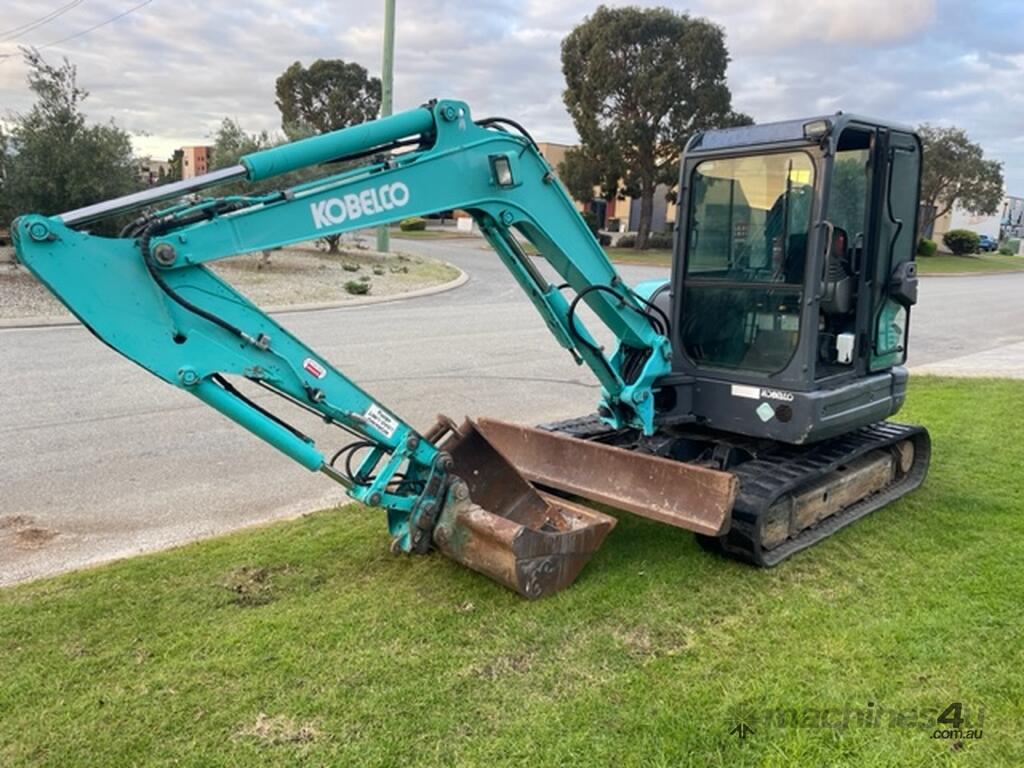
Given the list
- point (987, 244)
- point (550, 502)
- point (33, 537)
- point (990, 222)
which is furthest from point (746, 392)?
point (990, 222)

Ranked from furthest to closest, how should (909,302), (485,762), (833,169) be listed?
(909,302) < (833,169) < (485,762)

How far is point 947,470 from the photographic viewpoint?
6.47 metres

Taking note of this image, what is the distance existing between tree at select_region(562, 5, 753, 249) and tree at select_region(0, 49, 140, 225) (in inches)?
997

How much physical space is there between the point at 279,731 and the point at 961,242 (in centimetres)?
5685

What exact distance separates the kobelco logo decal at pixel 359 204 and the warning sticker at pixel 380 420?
2.98ft

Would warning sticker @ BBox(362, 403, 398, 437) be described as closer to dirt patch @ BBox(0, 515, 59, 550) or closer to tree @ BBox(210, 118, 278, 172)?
dirt patch @ BBox(0, 515, 59, 550)

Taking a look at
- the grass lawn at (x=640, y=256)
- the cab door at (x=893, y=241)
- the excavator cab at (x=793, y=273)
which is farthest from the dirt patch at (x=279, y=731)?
the grass lawn at (x=640, y=256)

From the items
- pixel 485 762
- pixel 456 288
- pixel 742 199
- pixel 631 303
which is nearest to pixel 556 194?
pixel 631 303

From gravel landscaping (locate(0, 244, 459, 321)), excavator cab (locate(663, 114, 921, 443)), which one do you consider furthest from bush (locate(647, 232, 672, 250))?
excavator cab (locate(663, 114, 921, 443))

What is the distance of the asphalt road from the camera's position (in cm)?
517

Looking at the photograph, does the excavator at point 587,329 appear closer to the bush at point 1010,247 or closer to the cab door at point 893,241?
the cab door at point 893,241

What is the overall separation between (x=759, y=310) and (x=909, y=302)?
3.95 feet

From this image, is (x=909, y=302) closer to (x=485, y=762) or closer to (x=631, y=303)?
(x=631, y=303)

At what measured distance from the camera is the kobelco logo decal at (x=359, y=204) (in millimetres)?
3566
